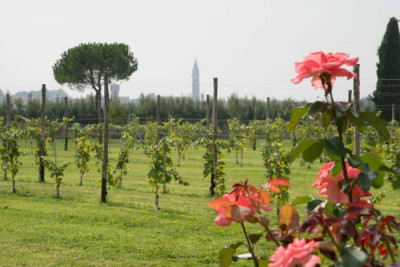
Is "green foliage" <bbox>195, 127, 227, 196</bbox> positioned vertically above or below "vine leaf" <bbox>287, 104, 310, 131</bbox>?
below

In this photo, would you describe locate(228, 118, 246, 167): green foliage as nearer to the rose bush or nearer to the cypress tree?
the cypress tree

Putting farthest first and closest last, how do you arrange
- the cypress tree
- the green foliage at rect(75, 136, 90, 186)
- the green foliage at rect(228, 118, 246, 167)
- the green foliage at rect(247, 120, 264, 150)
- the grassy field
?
1. the cypress tree
2. the green foliage at rect(247, 120, 264, 150)
3. the green foliage at rect(228, 118, 246, 167)
4. the green foliage at rect(75, 136, 90, 186)
5. the grassy field

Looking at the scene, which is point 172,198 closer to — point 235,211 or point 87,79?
point 235,211

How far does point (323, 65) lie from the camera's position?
111 centimetres

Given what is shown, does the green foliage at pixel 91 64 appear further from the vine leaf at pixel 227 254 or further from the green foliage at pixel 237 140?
the vine leaf at pixel 227 254

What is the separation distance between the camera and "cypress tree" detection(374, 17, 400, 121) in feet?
92.9

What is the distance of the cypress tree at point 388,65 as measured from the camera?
92.9 ft

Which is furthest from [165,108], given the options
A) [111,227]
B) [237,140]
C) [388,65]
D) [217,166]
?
[111,227]

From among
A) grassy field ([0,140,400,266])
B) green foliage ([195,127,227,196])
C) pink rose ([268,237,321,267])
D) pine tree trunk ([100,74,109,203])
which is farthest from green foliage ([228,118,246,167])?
pink rose ([268,237,321,267])

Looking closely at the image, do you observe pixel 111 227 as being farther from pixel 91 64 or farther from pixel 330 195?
pixel 91 64

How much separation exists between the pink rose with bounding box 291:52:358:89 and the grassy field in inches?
202

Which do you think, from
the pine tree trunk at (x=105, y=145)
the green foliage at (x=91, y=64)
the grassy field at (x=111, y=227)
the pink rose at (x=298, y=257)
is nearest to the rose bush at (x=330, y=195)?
the pink rose at (x=298, y=257)

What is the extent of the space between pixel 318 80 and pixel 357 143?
7.17 meters

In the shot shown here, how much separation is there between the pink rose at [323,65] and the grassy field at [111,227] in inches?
202
